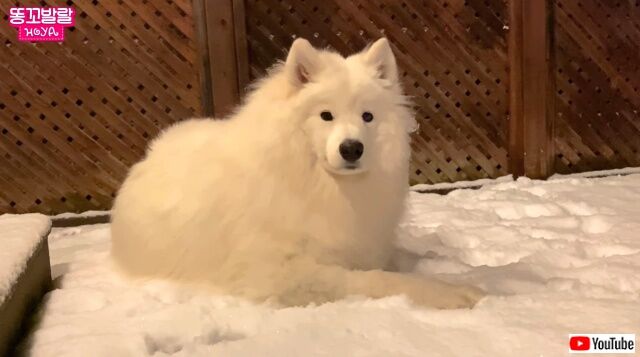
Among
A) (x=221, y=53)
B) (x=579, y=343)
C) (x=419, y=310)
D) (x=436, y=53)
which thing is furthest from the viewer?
(x=436, y=53)

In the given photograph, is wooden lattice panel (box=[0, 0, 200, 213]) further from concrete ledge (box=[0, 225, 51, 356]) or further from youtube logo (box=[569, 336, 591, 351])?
youtube logo (box=[569, 336, 591, 351])

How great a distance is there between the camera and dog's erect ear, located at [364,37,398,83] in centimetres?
201

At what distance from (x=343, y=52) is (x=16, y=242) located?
102 inches

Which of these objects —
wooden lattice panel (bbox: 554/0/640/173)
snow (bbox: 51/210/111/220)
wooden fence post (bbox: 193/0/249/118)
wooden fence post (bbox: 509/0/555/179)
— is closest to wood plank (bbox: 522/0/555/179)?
wooden fence post (bbox: 509/0/555/179)

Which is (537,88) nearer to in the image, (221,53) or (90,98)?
(221,53)

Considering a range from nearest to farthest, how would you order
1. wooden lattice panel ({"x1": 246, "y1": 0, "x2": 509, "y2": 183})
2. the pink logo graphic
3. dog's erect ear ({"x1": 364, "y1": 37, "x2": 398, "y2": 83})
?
dog's erect ear ({"x1": 364, "y1": 37, "x2": 398, "y2": 83}) < the pink logo graphic < wooden lattice panel ({"x1": 246, "y1": 0, "x2": 509, "y2": 183})

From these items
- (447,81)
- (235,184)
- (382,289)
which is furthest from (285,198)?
(447,81)

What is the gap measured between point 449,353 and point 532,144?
3132mm

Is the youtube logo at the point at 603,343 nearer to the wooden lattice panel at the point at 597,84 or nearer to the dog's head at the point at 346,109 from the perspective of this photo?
the dog's head at the point at 346,109

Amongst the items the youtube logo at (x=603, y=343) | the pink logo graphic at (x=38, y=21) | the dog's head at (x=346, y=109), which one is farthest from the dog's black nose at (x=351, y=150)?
the pink logo graphic at (x=38, y=21)

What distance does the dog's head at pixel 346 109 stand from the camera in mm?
1858

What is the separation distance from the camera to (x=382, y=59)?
6.66 feet

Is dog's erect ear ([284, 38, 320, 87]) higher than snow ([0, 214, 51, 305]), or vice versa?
dog's erect ear ([284, 38, 320, 87])

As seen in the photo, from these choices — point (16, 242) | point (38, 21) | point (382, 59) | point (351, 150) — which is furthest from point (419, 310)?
point (38, 21)
